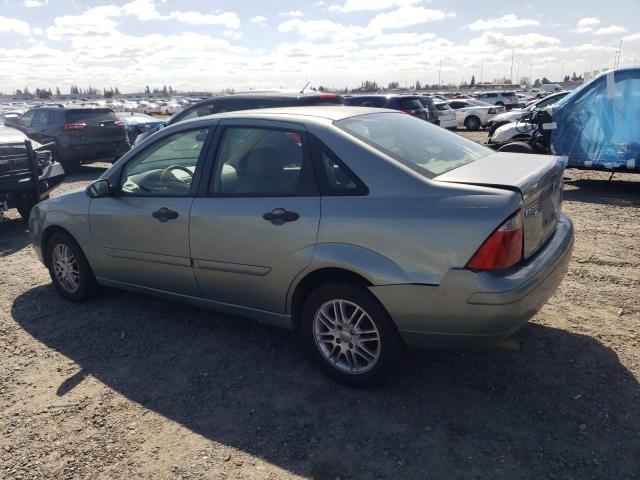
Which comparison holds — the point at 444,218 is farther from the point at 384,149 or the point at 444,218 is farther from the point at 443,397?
the point at 443,397

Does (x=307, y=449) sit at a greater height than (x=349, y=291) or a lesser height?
lesser

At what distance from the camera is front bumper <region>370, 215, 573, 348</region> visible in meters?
2.66

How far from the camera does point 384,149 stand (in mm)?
3121

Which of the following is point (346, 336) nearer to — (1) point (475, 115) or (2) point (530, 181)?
(2) point (530, 181)

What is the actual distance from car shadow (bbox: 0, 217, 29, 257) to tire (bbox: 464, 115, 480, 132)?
69.4 ft

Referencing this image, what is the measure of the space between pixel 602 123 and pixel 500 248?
7.81m

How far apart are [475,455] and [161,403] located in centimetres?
188

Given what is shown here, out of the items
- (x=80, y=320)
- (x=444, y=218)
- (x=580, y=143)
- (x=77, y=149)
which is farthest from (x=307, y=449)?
(x=77, y=149)

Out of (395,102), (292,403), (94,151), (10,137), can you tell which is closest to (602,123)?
(395,102)

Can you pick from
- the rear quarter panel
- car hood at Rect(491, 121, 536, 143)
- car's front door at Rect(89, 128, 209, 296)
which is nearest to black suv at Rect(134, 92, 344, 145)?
car's front door at Rect(89, 128, 209, 296)

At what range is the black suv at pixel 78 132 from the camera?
12469mm

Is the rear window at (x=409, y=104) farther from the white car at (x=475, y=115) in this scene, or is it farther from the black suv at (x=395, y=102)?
the white car at (x=475, y=115)

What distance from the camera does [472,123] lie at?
2483 cm

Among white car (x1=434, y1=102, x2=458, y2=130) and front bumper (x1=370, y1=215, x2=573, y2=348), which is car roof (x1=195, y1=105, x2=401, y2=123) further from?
white car (x1=434, y1=102, x2=458, y2=130)
